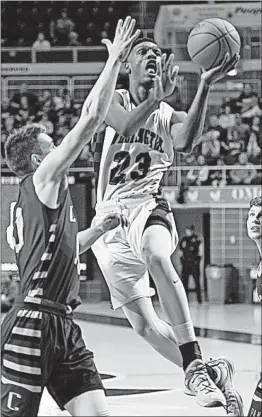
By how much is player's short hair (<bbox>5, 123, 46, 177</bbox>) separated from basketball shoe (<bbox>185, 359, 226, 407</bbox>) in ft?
2.99

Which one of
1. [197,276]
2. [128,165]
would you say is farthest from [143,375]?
[128,165]

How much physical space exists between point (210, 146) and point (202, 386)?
179 centimetres

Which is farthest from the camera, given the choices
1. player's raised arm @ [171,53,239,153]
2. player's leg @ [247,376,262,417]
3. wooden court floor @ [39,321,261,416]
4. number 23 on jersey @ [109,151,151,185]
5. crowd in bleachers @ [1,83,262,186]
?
wooden court floor @ [39,321,261,416]

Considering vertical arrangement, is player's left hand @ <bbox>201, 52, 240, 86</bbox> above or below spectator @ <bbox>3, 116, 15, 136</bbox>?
above

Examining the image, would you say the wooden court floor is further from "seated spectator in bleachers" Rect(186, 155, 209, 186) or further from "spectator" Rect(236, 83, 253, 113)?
"spectator" Rect(236, 83, 253, 113)

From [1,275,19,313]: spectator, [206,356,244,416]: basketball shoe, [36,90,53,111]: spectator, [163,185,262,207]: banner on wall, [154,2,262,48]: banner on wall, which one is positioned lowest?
[206,356,244,416]: basketball shoe

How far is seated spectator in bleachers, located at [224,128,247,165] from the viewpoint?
5469 mm

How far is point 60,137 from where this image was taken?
4.36 meters

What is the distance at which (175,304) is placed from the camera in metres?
3.98

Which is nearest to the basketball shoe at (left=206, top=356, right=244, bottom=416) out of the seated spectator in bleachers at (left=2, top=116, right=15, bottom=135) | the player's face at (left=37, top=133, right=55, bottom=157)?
the player's face at (left=37, top=133, right=55, bottom=157)

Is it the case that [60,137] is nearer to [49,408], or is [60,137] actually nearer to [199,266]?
[49,408]

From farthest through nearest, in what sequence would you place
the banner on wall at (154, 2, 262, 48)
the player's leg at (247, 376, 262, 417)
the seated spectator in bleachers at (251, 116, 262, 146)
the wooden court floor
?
the seated spectator in bleachers at (251, 116, 262, 146) → the wooden court floor → the banner on wall at (154, 2, 262, 48) → the player's leg at (247, 376, 262, 417)

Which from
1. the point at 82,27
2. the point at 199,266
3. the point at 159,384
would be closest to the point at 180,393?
the point at 159,384

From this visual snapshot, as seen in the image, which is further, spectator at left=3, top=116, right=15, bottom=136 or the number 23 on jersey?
spectator at left=3, top=116, right=15, bottom=136
